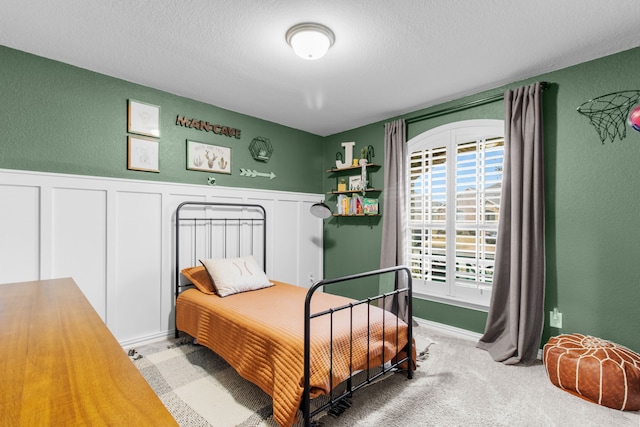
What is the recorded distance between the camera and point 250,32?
7.12 feet

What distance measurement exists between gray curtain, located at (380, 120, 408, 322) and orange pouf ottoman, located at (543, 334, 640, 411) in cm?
165

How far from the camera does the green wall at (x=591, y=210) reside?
2.33 meters

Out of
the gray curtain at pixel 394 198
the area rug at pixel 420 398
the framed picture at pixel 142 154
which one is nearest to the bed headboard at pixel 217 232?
the framed picture at pixel 142 154

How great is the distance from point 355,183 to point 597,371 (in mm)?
2912

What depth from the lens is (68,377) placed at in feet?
2.27

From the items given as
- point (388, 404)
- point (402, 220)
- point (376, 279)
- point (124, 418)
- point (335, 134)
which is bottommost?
point (388, 404)

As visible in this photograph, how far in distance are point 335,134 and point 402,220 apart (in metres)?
1.75

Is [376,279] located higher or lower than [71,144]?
lower

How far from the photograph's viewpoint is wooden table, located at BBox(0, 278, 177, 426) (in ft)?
1.80

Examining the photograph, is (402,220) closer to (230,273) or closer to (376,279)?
(376,279)

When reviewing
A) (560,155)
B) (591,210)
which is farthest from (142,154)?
(591,210)

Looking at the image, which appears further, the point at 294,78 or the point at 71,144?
the point at 294,78

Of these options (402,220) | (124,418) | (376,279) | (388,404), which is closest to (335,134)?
(402,220)

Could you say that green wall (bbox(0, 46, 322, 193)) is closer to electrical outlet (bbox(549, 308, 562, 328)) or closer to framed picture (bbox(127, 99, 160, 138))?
framed picture (bbox(127, 99, 160, 138))
